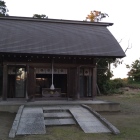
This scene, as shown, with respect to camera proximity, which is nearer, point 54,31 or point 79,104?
point 79,104

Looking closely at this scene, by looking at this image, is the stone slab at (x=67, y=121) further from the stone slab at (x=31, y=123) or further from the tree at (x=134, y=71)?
the tree at (x=134, y=71)

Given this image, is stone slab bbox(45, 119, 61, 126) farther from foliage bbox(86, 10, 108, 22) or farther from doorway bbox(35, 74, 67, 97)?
foliage bbox(86, 10, 108, 22)

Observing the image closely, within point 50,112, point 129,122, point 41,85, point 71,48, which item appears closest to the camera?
point 129,122

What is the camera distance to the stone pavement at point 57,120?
9172 millimetres

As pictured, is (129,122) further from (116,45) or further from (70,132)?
(116,45)

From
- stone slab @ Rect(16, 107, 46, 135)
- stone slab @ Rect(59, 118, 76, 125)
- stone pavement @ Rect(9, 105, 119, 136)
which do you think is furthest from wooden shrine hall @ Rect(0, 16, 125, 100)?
stone slab @ Rect(59, 118, 76, 125)

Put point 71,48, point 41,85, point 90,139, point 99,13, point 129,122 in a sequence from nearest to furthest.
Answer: point 90,139
point 129,122
point 71,48
point 41,85
point 99,13

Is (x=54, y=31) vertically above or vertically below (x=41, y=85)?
above

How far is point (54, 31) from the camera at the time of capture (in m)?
18.5

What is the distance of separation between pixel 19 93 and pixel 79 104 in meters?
4.71

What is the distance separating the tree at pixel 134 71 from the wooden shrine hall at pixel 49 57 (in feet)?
80.1

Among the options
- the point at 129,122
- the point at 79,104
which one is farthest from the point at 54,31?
the point at 129,122

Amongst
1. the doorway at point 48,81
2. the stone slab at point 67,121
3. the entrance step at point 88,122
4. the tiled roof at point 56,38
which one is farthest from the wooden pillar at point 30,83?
the stone slab at point 67,121

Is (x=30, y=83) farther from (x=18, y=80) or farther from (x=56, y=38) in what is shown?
(x=56, y=38)
